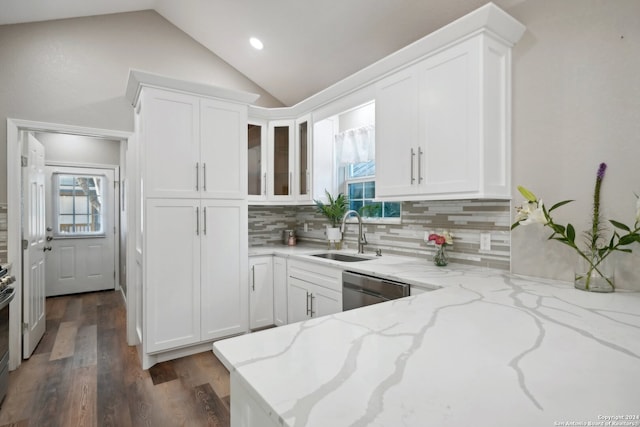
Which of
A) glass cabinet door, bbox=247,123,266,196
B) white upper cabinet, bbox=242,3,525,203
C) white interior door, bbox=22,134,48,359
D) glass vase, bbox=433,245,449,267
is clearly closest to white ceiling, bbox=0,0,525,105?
white upper cabinet, bbox=242,3,525,203

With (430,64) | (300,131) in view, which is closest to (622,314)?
(430,64)

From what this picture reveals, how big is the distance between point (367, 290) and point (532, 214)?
1.07 meters

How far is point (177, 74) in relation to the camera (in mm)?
3512

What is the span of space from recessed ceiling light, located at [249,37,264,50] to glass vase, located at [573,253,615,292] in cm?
323

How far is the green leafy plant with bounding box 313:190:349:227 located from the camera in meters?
3.36

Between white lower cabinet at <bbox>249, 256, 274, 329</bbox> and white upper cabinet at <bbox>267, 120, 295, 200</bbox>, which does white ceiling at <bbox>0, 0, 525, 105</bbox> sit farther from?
white lower cabinet at <bbox>249, 256, 274, 329</bbox>

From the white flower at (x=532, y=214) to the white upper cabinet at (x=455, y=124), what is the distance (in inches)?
8.4

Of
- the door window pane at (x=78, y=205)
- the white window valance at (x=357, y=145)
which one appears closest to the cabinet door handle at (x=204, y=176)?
the white window valance at (x=357, y=145)

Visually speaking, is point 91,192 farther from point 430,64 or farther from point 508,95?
point 508,95

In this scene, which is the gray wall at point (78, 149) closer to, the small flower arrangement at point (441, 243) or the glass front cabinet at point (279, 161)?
the glass front cabinet at point (279, 161)

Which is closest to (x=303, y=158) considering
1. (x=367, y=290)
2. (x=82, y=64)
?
(x=367, y=290)

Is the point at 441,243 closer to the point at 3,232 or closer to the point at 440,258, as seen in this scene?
the point at 440,258

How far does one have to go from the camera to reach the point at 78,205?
521 centimetres

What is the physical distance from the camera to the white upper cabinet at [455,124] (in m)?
1.92
